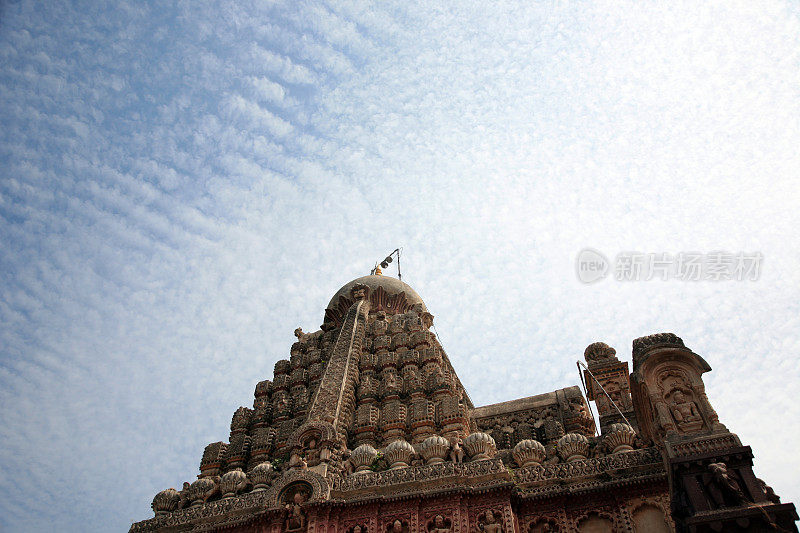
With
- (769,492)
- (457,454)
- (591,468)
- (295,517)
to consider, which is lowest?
(769,492)

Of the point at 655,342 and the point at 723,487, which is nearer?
the point at 723,487

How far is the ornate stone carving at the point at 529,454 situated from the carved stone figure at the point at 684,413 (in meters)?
4.12

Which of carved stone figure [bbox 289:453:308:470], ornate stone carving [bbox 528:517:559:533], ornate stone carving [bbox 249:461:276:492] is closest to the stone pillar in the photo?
ornate stone carving [bbox 528:517:559:533]

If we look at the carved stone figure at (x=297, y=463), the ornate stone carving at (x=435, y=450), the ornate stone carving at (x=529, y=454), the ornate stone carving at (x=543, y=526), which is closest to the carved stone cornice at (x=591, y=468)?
the ornate stone carving at (x=529, y=454)

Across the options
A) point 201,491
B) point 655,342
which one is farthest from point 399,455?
point 655,342

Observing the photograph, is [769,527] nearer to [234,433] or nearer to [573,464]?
[573,464]

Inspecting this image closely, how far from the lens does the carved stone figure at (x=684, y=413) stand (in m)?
15.4

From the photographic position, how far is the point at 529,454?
18.2m

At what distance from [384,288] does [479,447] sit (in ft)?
57.6

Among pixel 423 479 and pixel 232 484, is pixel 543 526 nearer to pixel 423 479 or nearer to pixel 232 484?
pixel 423 479

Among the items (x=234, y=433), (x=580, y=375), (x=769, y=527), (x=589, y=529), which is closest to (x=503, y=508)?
(x=589, y=529)

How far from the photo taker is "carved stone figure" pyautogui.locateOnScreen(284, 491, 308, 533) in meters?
17.9

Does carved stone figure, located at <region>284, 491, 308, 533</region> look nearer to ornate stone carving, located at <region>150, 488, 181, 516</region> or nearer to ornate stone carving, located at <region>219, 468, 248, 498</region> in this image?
ornate stone carving, located at <region>219, 468, 248, 498</region>

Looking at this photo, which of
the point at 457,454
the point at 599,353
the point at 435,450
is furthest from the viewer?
the point at 599,353
